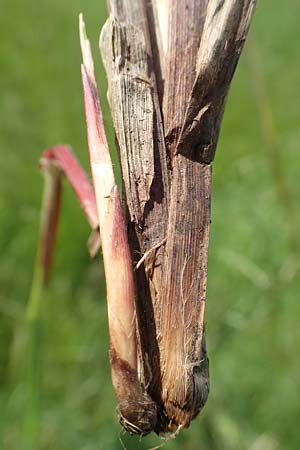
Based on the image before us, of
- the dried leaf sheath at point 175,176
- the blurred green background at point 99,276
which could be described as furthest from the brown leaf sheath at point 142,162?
the blurred green background at point 99,276

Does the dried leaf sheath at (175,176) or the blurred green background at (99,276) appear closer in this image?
the dried leaf sheath at (175,176)

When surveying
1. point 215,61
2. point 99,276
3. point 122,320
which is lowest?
point 99,276

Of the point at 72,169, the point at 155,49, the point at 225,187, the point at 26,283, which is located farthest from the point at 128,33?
the point at 225,187

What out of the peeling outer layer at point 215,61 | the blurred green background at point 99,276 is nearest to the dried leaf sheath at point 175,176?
the peeling outer layer at point 215,61

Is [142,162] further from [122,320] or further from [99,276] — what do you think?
[99,276]

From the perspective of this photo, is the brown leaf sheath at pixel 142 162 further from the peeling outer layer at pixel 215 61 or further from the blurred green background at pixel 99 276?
the blurred green background at pixel 99 276

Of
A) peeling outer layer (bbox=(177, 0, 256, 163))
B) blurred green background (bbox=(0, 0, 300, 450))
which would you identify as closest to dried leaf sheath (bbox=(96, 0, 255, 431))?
peeling outer layer (bbox=(177, 0, 256, 163))

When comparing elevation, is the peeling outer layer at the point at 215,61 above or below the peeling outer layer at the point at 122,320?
above

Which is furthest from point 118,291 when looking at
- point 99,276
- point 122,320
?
point 99,276

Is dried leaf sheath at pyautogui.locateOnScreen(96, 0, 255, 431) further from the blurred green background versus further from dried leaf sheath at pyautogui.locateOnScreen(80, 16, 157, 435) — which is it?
the blurred green background
